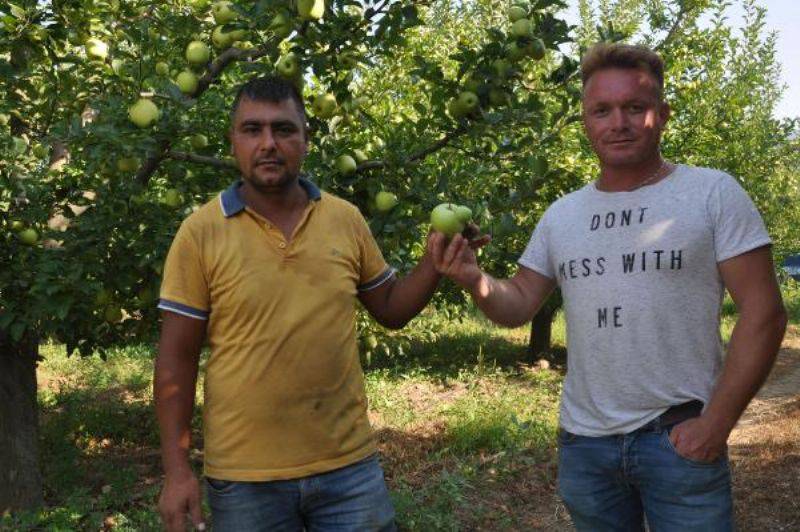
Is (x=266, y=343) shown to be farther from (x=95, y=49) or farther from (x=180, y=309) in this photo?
Answer: (x=95, y=49)

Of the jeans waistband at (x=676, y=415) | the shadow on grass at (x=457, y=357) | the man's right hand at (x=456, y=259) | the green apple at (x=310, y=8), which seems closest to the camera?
the jeans waistband at (x=676, y=415)

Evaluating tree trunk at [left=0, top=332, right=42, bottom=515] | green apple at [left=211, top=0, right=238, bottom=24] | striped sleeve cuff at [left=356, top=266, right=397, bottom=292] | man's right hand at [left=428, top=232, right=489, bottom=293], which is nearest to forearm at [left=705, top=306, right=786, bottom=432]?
man's right hand at [left=428, top=232, right=489, bottom=293]

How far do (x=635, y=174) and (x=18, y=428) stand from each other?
4.53 m

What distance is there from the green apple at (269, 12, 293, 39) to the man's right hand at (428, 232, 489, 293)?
1.57m

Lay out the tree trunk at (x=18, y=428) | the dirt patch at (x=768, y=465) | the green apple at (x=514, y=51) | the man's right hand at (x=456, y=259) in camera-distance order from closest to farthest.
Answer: the man's right hand at (x=456, y=259)
the green apple at (x=514, y=51)
the dirt patch at (x=768, y=465)
the tree trunk at (x=18, y=428)

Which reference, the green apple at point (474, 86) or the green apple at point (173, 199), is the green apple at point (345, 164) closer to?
the green apple at point (474, 86)

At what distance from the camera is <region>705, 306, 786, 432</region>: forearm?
1.82 m

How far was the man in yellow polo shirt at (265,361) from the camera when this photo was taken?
77.4 inches

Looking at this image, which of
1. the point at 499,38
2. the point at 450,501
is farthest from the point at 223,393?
the point at 450,501

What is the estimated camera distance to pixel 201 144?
13.4 ft

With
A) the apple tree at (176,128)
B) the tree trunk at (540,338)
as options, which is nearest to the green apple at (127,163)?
the apple tree at (176,128)

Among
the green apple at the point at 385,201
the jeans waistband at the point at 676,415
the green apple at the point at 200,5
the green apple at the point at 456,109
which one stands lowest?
the jeans waistband at the point at 676,415

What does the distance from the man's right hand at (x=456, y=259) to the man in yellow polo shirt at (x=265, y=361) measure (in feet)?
0.85

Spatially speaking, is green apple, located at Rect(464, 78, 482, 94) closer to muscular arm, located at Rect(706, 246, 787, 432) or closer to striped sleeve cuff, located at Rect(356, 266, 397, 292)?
striped sleeve cuff, located at Rect(356, 266, 397, 292)
